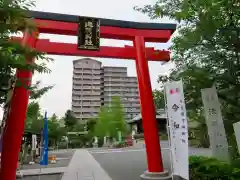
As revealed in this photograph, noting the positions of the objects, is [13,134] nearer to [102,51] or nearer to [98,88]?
[102,51]

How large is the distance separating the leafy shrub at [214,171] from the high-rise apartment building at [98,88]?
69609 mm

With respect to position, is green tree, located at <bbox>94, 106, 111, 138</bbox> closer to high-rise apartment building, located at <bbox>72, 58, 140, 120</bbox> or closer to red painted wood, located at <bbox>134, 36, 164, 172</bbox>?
red painted wood, located at <bbox>134, 36, 164, 172</bbox>

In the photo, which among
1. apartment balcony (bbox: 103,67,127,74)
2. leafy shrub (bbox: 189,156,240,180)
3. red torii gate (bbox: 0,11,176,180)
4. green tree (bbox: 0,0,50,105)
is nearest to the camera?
green tree (bbox: 0,0,50,105)

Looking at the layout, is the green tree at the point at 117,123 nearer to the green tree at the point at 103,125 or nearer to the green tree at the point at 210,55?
the green tree at the point at 103,125

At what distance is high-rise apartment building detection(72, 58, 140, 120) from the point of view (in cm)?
7762

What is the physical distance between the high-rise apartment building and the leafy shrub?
6961 centimetres

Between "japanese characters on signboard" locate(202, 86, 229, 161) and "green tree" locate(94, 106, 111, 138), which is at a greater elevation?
"green tree" locate(94, 106, 111, 138)

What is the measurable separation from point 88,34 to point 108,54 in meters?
1.04

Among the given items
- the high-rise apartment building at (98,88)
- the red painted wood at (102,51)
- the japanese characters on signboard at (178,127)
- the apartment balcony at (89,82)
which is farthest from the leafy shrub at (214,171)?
the apartment balcony at (89,82)

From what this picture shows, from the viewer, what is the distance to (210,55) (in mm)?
6648

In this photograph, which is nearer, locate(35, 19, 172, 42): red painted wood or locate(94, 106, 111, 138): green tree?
locate(35, 19, 172, 42): red painted wood

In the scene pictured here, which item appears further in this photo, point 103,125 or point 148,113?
point 103,125

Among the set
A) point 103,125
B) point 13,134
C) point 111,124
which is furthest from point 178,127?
point 103,125

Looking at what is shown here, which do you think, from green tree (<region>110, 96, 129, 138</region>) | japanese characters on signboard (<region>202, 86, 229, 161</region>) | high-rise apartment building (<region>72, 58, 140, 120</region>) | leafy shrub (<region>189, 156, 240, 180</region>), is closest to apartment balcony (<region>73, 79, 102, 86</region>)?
high-rise apartment building (<region>72, 58, 140, 120</region>)
